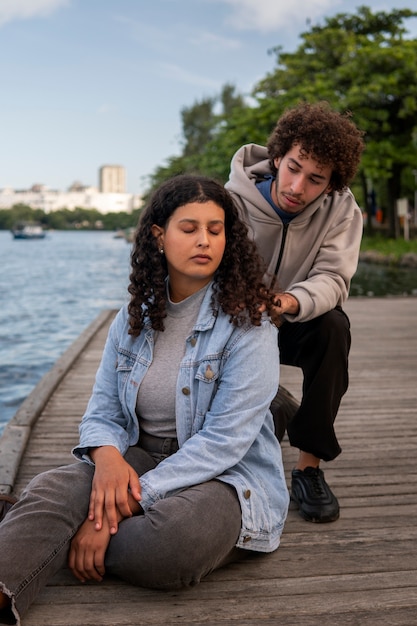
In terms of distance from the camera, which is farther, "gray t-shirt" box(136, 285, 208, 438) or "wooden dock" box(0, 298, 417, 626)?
"gray t-shirt" box(136, 285, 208, 438)

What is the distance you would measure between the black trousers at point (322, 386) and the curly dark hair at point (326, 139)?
0.57 meters

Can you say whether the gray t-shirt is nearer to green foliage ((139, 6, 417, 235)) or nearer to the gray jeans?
the gray jeans

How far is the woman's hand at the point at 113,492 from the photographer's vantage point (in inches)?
81.4

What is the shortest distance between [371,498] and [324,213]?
46.4 inches

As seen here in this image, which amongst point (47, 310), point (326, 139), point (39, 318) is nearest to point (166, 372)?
point (326, 139)

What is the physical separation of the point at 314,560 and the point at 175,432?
61 centimetres

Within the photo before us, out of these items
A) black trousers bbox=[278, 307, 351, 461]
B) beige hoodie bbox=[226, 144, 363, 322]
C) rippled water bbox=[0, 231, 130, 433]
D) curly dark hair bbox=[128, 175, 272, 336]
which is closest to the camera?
curly dark hair bbox=[128, 175, 272, 336]

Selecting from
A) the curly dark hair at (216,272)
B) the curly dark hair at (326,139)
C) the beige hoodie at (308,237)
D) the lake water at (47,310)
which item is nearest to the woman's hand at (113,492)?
the curly dark hair at (216,272)

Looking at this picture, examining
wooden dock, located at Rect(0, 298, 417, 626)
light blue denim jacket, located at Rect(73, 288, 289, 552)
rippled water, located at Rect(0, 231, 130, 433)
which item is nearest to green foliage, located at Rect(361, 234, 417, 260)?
rippled water, located at Rect(0, 231, 130, 433)

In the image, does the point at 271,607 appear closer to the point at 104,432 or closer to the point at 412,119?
the point at 104,432

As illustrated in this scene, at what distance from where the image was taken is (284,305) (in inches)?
102

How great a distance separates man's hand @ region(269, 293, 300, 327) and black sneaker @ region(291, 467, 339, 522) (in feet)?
2.07

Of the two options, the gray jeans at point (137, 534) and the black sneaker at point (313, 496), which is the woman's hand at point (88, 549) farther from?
the black sneaker at point (313, 496)

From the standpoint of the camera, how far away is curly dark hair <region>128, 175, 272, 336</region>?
229cm
